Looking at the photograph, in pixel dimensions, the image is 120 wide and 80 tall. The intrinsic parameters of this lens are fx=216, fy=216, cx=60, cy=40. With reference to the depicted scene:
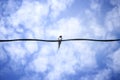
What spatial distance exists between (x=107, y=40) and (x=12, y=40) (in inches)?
135

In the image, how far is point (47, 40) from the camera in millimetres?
8016

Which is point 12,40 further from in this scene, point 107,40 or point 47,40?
point 107,40

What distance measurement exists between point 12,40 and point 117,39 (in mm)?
3835

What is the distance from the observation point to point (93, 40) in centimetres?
803

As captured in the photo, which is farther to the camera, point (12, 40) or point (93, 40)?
point (93, 40)

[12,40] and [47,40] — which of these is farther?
[47,40]

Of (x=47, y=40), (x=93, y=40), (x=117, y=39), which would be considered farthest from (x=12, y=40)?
(x=117, y=39)

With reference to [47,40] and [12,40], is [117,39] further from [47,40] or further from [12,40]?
[12,40]

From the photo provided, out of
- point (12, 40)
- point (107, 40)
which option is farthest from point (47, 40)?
point (107, 40)

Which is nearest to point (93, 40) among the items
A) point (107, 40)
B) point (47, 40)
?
point (107, 40)

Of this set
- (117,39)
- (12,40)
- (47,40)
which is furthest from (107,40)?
(12,40)

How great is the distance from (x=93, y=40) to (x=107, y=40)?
1.67ft

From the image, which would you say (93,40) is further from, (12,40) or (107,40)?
(12,40)

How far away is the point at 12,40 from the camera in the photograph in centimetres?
752
